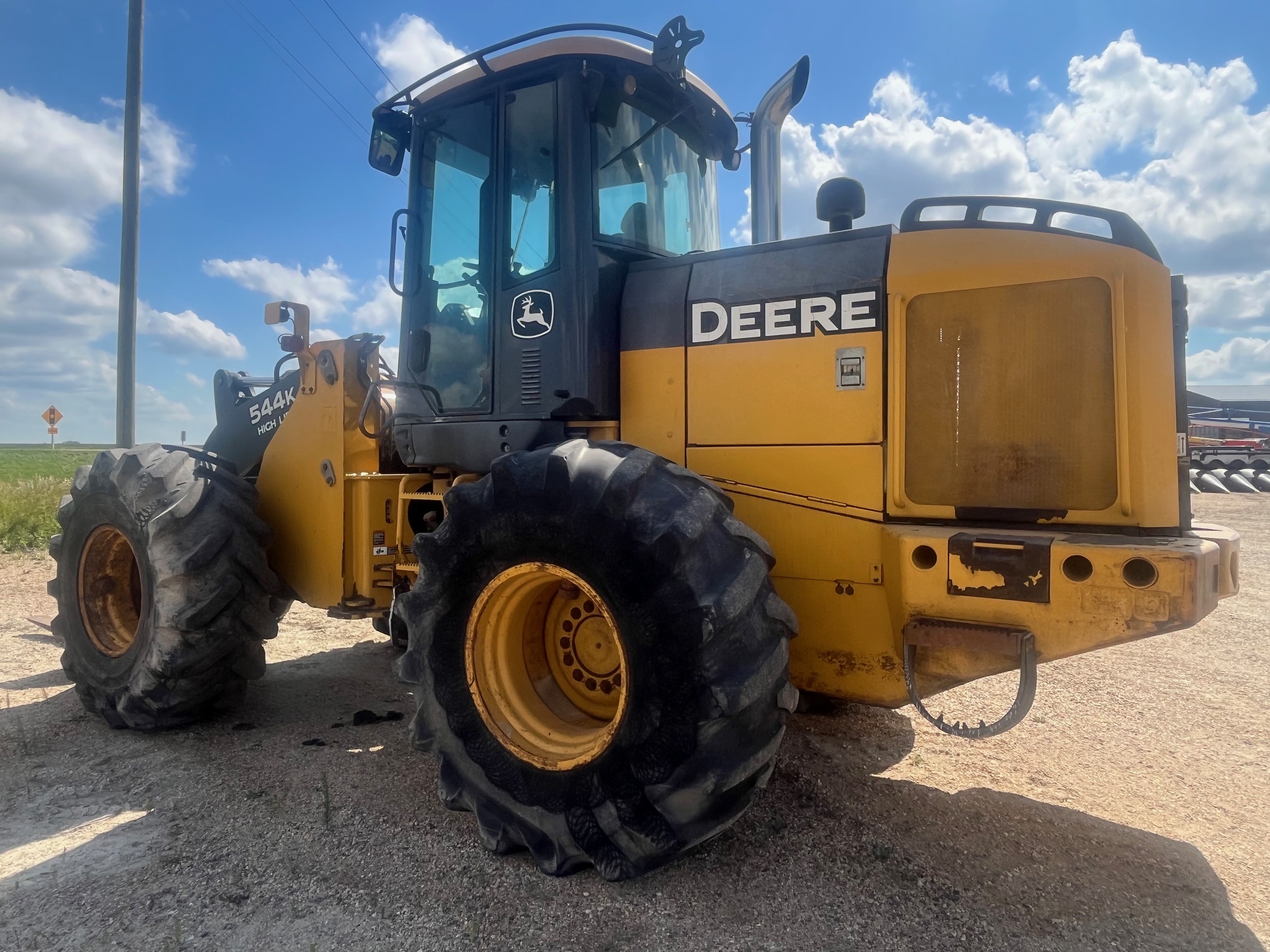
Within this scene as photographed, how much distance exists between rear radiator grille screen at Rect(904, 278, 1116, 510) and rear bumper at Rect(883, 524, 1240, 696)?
0.18 m

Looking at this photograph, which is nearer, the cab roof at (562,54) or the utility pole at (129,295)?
the cab roof at (562,54)

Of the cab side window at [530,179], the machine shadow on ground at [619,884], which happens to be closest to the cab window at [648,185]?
the cab side window at [530,179]

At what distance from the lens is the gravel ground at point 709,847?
104 inches

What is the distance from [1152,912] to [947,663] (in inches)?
38.5

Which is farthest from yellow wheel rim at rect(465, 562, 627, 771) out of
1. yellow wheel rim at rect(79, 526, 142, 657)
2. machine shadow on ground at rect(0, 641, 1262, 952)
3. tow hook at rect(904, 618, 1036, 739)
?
yellow wheel rim at rect(79, 526, 142, 657)

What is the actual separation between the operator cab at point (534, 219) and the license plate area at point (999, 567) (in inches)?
64.5

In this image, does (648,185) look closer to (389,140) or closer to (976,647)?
(389,140)

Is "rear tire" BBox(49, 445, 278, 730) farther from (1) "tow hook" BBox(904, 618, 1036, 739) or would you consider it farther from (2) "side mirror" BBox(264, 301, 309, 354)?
(1) "tow hook" BBox(904, 618, 1036, 739)

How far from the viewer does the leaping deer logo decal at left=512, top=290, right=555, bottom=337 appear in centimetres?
383

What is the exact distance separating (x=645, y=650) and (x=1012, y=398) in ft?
5.20

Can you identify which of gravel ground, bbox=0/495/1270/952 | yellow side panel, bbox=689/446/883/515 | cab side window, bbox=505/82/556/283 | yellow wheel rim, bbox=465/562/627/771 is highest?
cab side window, bbox=505/82/556/283

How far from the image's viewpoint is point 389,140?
460 cm

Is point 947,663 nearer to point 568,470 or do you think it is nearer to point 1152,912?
point 1152,912

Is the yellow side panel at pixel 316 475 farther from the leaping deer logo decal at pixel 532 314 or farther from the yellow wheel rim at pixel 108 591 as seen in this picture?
the leaping deer logo decal at pixel 532 314
